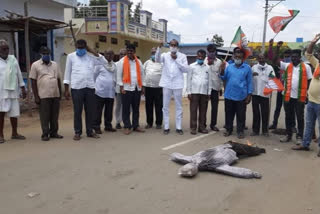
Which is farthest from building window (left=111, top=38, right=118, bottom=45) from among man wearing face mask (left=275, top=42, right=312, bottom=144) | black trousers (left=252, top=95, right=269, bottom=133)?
man wearing face mask (left=275, top=42, right=312, bottom=144)

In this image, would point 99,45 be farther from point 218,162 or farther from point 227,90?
point 218,162

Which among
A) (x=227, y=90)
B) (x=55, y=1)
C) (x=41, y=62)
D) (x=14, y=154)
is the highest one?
(x=55, y=1)

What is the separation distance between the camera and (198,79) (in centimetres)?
757

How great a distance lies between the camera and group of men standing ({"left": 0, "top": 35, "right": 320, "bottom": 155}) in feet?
21.9

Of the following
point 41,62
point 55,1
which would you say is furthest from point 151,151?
point 55,1

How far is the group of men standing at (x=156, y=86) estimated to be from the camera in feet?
21.9

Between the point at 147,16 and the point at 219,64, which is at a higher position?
the point at 147,16

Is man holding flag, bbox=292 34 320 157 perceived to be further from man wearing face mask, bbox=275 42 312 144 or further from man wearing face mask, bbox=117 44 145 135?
man wearing face mask, bbox=117 44 145 135

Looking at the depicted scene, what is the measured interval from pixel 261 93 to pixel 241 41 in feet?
4.26

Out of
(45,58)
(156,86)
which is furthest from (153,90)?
(45,58)

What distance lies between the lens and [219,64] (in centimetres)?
782

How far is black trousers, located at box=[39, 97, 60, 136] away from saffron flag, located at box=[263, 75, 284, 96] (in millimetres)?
4436

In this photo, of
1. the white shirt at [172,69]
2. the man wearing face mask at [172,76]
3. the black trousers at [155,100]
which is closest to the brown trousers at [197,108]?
the man wearing face mask at [172,76]

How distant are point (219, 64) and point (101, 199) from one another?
4.91 m
